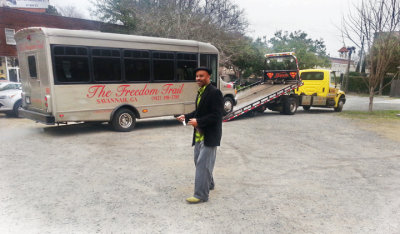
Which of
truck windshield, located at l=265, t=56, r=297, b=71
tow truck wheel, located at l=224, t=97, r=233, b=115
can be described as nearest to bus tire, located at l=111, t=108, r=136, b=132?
tow truck wheel, located at l=224, t=97, r=233, b=115

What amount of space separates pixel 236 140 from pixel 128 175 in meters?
3.85

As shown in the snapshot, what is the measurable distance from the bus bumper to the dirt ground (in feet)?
1.75

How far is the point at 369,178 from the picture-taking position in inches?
209

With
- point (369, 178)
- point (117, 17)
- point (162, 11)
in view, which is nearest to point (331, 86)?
point (369, 178)

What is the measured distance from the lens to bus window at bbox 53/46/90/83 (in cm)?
788

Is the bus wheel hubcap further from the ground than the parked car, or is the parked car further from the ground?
the parked car

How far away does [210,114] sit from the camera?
390 cm

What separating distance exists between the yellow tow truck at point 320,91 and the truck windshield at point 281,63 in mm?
1523

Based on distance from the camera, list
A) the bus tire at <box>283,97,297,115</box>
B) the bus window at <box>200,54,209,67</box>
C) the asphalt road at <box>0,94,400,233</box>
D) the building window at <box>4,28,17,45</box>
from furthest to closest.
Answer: the building window at <box>4,28,17,45</box>, the bus tire at <box>283,97,297,115</box>, the bus window at <box>200,54,209,67</box>, the asphalt road at <box>0,94,400,233</box>

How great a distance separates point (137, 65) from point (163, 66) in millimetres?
976

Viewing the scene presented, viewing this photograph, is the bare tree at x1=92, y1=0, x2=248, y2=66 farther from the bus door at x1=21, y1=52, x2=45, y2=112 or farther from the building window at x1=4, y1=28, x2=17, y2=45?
the bus door at x1=21, y1=52, x2=45, y2=112

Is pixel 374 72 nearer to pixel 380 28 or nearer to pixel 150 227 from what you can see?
pixel 380 28

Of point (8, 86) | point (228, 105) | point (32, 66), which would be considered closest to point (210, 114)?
point (32, 66)

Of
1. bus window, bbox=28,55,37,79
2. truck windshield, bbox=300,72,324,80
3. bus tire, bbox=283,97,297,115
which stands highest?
bus window, bbox=28,55,37,79
